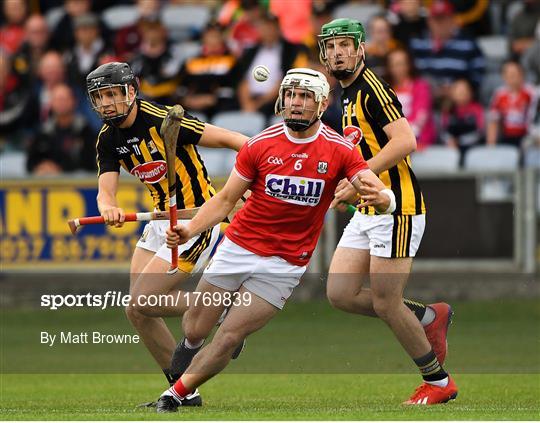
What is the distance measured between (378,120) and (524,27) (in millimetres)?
8479

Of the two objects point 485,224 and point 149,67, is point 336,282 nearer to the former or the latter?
point 485,224

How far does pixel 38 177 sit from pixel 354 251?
6.70 meters

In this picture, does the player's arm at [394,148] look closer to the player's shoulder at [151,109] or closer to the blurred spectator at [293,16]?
the player's shoulder at [151,109]

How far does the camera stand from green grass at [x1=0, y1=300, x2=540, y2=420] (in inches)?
347

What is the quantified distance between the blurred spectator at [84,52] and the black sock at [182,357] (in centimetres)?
875

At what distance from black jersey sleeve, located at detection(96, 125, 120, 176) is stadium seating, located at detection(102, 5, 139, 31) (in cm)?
904

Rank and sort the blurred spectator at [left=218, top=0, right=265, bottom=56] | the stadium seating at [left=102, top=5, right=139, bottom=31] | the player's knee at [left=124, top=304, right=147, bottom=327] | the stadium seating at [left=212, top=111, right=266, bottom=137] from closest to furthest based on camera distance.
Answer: the player's knee at [left=124, top=304, right=147, bottom=327] < the stadium seating at [left=212, top=111, right=266, bottom=137] < the blurred spectator at [left=218, top=0, right=265, bottom=56] < the stadium seating at [left=102, top=5, right=139, bottom=31]

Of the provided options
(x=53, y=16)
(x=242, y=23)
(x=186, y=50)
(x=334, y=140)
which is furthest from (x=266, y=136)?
(x=53, y=16)

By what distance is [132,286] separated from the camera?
963cm

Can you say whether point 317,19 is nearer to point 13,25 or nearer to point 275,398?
point 13,25

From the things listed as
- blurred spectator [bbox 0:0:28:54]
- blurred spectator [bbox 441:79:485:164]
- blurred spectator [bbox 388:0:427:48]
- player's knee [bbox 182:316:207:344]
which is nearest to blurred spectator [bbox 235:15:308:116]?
blurred spectator [bbox 388:0:427:48]

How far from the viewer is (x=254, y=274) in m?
8.63

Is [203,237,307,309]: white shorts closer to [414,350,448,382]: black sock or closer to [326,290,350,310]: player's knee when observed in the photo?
[326,290,350,310]: player's knee

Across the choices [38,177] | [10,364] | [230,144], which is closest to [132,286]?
[230,144]
